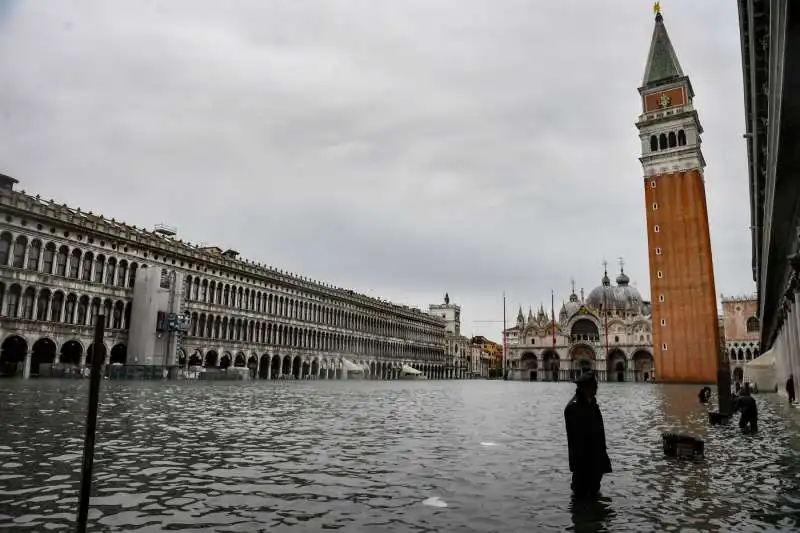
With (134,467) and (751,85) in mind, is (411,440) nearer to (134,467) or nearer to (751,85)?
(134,467)

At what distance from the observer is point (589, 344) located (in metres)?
102

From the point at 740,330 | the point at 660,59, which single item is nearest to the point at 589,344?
the point at 740,330

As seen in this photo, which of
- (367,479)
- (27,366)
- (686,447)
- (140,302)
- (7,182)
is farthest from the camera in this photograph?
(140,302)

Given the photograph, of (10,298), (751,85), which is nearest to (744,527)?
(751,85)

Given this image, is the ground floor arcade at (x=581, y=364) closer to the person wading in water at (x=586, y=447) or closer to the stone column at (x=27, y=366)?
the stone column at (x=27, y=366)

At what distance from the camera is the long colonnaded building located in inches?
1679

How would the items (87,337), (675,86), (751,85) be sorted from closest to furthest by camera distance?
(751,85) → (87,337) → (675,86)

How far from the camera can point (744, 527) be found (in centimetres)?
590

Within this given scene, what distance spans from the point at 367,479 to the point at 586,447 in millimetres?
3040

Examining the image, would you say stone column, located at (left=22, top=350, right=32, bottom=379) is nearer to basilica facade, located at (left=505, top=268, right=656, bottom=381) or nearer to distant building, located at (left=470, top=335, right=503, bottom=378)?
basilica facade, located at (left=505, top=268, right=656, bottom=381)

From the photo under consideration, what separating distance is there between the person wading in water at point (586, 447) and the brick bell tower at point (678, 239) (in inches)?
2705

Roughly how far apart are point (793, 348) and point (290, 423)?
72.6 ft

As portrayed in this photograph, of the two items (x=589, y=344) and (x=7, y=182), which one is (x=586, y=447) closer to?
(x=7, y=182)

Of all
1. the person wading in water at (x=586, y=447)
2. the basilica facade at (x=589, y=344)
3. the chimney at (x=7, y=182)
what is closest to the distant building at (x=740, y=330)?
the basilica facade at (x=589, y=344)
